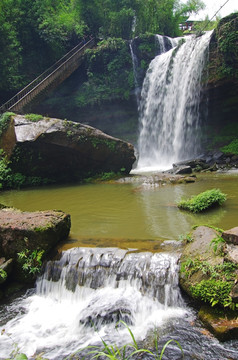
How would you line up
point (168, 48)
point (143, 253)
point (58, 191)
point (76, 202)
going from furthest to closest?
1. point (168, 48)
2. point (58, 191)
3. point (76, 202)
4. point (143, 253)

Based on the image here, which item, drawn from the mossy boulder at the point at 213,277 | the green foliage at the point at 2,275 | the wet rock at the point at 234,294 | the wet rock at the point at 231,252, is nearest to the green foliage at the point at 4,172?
the green foliage at the point at 2,275

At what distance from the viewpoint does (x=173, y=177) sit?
12.0 meters

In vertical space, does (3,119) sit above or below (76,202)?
above

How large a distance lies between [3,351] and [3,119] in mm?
12541

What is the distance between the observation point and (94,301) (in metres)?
4.34

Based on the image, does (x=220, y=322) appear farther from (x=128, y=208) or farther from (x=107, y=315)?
(x=128, y=208)

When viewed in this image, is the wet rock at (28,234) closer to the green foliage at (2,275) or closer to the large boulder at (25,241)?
the large boulder at (25,241)

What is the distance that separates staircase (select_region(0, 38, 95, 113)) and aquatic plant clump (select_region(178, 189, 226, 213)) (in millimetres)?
15015

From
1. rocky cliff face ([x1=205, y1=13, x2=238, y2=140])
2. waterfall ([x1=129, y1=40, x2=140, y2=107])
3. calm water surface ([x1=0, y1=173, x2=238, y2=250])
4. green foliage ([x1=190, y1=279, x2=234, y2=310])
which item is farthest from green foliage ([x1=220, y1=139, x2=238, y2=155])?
green foliage ([x1=190, y1=279, x2=234, y2=310])

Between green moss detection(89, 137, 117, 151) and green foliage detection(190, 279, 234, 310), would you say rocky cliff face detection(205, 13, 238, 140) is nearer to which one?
green moss detection(89, 137, 117, 151)

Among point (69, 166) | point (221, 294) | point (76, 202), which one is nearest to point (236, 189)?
point (76, 202)

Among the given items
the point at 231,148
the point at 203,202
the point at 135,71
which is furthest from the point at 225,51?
the point at 203,202

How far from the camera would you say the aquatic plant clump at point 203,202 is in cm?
758

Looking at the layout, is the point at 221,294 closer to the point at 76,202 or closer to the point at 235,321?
the point at 235,321
